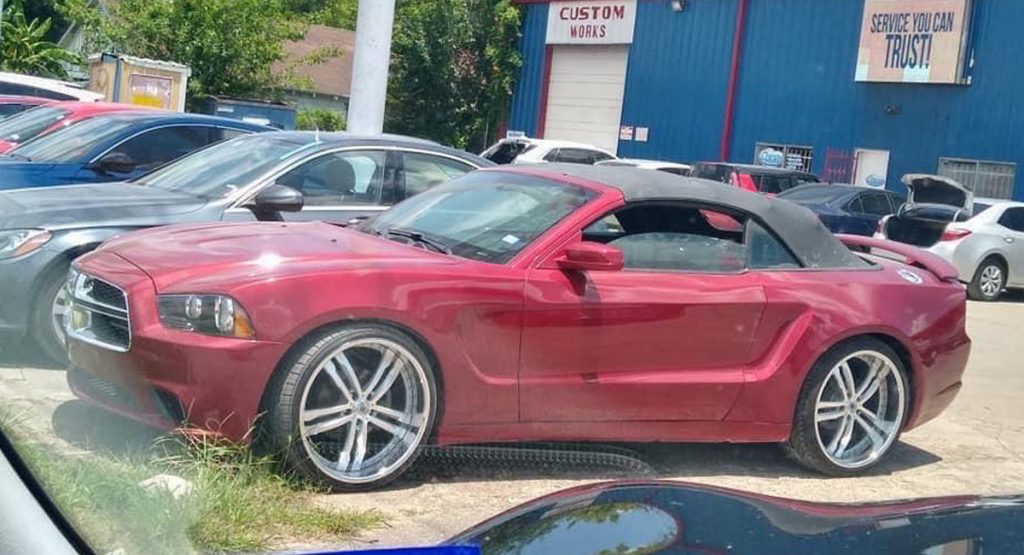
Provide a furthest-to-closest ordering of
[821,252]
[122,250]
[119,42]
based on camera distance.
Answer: [119,42], [821,252], [122,250]

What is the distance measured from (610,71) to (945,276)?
26.0 metres

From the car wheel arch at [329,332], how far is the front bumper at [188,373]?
1.2 inches

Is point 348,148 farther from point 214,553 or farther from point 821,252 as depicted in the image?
point 214,553

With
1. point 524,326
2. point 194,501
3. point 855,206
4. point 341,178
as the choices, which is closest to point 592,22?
point 855,206

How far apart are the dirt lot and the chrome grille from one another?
353mm

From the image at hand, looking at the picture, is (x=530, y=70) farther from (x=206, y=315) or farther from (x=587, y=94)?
(x=206, y=315)

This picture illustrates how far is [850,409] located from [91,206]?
422 cm

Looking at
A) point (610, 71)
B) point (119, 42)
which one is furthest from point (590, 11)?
point (119, 42)

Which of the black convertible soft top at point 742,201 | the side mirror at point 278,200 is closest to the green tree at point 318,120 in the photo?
the side mirror at point 278,200

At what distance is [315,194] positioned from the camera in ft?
25.5

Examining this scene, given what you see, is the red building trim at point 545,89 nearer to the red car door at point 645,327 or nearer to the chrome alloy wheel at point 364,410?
the red car door at point 645,327

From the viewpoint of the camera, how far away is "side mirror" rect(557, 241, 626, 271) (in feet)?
18.4

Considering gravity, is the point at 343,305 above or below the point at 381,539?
above

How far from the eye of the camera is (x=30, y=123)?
35.7 ft
